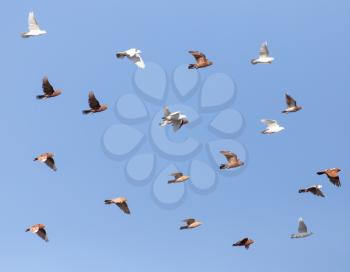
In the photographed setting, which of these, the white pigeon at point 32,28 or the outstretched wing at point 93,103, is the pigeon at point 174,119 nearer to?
the outstretched wing at point 93,103

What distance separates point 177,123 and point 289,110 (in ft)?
40.4

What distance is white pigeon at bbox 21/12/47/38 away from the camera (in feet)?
379

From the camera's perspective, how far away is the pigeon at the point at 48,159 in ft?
386

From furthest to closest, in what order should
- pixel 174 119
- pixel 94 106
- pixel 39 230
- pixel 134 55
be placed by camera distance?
1. pixel 174 119
2. pixel 134 55
3. pixel 94 106
4. pixel 39 230

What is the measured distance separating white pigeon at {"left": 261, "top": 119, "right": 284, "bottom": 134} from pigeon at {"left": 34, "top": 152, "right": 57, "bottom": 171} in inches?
889

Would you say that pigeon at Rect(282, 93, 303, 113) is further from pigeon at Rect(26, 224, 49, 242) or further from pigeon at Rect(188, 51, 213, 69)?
pigeon at Rect(26, 224, 49, 242)

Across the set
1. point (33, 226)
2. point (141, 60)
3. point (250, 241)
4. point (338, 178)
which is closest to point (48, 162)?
point (33, 226)

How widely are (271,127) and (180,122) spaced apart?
995 cm

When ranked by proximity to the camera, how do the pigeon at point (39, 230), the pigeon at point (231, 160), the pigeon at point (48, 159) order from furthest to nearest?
the pigeon at point (231, 160) → the pigeon at point (48, 159) → the pigeon at point (39, 230)

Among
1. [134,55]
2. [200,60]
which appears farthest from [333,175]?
[134,55]

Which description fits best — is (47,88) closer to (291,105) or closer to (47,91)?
(47,91)

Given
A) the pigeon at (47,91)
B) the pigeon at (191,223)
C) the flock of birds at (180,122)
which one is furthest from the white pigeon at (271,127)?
the pigeon at (47,91)

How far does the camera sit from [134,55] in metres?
121

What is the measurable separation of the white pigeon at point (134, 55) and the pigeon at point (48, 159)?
42.1 feet
